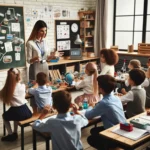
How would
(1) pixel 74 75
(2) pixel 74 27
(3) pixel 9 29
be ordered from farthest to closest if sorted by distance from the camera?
(2) pixel 74 27 < (3) pixel 9 29 < (1) pixel 74 75

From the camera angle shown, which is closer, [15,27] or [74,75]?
[74,75]

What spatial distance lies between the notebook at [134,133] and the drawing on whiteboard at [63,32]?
477cm

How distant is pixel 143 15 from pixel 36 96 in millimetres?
4496

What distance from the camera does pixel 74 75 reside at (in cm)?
459

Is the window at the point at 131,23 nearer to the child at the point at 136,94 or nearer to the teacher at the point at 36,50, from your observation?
the teacher at the point at 36,50

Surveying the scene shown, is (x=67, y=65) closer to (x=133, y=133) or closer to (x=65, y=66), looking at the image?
(x=65, y=66)

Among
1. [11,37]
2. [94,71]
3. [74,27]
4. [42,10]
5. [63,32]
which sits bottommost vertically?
[94,71]

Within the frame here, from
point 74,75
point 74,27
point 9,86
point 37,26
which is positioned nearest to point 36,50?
point 37,26

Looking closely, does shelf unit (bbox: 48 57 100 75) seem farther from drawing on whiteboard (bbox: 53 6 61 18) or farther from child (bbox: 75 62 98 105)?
child (bbox: 75 62 98 105)

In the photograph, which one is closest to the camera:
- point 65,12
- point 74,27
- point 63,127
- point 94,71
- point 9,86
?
point 63,127

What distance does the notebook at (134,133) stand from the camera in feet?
6.77

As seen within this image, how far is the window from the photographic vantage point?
673cm

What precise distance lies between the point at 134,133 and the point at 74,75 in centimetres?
255

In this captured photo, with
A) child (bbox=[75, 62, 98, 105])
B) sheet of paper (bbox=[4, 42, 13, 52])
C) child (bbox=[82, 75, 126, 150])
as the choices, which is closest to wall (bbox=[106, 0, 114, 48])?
sheet of paper (bbox=[4, 42, 13, 52])
